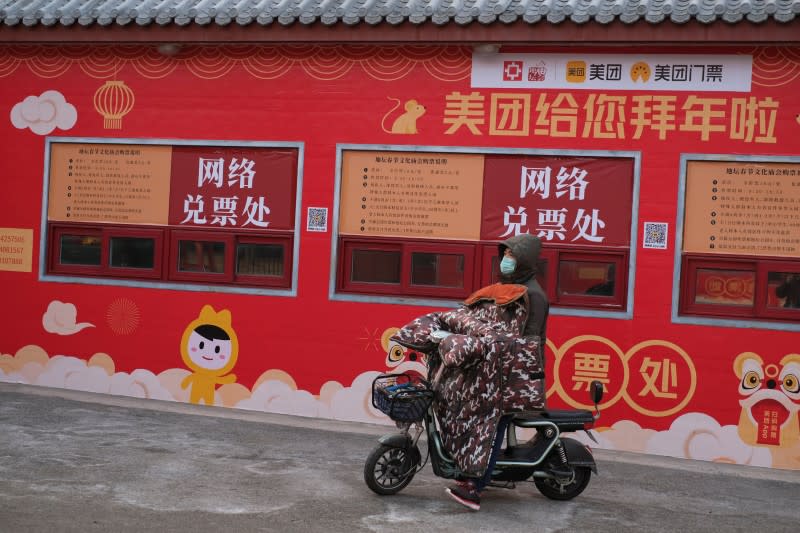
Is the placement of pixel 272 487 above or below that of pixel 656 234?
below

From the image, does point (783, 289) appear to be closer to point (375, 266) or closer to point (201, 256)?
point (375, 266)

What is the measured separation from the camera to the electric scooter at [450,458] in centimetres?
739

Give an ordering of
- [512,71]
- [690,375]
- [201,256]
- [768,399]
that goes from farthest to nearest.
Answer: [201,256], [512,71], [690,375], [768,399]

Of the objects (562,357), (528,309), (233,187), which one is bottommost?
(562,357)

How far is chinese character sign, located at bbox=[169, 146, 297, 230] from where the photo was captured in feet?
35.5

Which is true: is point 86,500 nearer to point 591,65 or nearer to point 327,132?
point 327,132

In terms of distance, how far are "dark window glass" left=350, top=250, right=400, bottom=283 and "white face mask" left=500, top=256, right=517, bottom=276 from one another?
279 centimetres

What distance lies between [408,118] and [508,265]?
3123 mm

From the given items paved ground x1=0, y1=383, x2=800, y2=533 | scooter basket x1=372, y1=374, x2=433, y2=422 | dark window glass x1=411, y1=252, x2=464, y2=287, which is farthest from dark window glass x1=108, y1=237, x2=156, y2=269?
scooter basket x1=372, y1=374, x2=433, y2=422

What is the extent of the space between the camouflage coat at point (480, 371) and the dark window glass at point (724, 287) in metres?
2.84

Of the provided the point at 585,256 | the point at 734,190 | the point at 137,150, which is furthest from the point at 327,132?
the point at 734,190

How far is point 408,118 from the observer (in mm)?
10438

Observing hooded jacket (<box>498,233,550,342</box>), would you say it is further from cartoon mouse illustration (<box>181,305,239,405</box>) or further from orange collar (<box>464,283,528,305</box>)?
cartoon mouse illustration (<box>181,305,239,405</box>)

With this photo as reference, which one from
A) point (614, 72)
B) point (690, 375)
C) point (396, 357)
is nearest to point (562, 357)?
point (690, 375)
